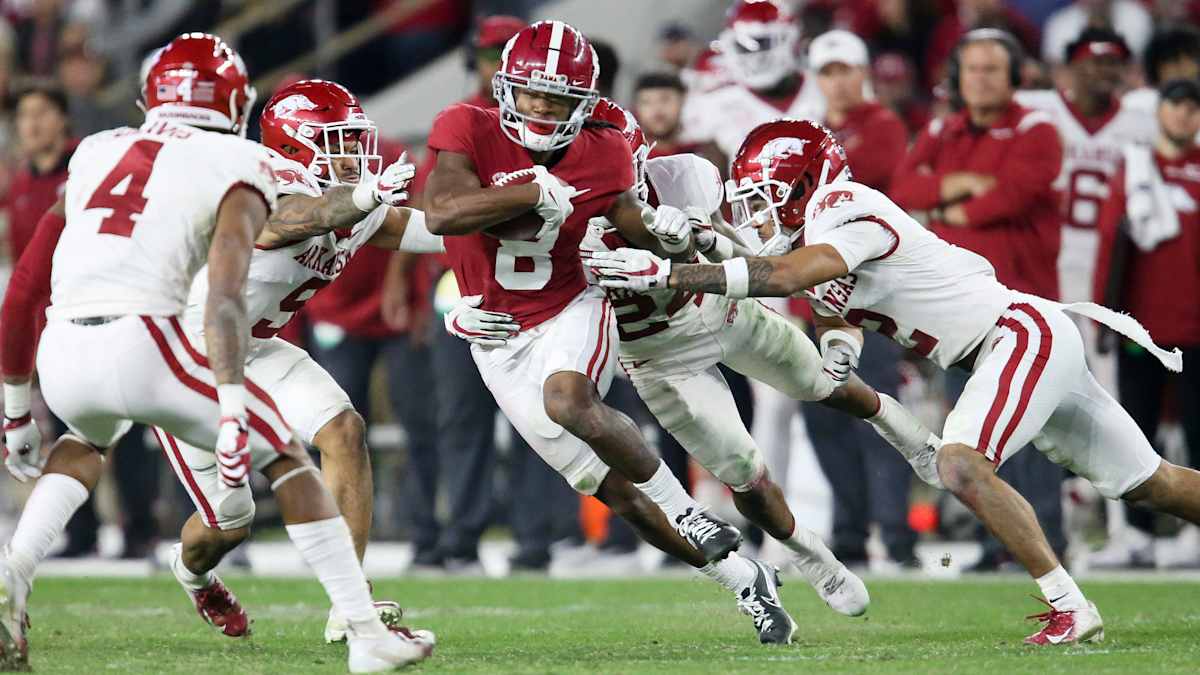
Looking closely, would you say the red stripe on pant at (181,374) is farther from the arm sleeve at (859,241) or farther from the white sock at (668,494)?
the arm sleeve at (859,241)

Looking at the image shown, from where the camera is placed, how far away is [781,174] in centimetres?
598

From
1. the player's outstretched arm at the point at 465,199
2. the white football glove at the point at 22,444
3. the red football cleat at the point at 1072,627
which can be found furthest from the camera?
the player's outstretched arm at the point at 465,199

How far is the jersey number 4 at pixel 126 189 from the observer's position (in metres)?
4.80

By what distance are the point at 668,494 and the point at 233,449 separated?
170 cm

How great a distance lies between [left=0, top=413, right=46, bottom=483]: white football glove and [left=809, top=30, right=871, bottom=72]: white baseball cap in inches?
188


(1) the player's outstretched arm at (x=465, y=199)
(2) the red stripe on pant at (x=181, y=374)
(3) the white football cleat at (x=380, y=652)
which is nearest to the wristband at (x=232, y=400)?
(2) the red stripe on pant at (x=181, y=374)

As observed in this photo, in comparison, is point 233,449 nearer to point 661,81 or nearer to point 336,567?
point 336,567

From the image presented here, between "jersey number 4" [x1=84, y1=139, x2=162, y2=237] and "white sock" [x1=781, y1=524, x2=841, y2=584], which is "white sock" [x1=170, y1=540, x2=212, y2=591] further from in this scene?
"white sock" [x1=781, y1=524, x2=841, y2=584]

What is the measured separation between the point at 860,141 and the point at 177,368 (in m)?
4.75

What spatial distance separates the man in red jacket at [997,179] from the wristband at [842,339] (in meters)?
2.23

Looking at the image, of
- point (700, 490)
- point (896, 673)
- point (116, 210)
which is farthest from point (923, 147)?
point (116, 210)

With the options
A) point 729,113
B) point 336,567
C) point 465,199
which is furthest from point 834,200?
point 729,113

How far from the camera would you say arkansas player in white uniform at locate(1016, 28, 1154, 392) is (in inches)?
360

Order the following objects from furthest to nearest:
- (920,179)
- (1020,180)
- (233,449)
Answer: (920,179) < (1020,180) < (233,449)
